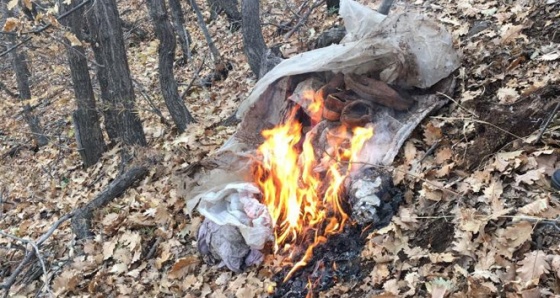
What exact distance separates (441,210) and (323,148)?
1.23 m

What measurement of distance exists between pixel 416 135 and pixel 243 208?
1.73 m

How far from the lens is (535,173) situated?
127 inches

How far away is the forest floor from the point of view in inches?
117

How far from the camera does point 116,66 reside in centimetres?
652

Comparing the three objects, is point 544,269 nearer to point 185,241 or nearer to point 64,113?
point 185,241

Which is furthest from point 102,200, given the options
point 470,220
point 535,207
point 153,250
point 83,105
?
point 535,207

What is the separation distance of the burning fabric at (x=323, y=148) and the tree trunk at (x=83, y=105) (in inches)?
163

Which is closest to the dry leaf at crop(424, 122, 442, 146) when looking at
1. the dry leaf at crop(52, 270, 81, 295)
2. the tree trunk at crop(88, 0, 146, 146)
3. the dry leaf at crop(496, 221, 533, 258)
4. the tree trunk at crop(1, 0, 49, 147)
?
the dry leaf at crop(496, 221, 533, 258)

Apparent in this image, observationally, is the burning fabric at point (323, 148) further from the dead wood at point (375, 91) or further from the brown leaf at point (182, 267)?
the brown leaf at point (182, 267)

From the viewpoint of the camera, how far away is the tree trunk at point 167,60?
20.8ft

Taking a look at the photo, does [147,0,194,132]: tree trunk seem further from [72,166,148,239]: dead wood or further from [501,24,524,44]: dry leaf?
[501,24,524,44]: dry leaf

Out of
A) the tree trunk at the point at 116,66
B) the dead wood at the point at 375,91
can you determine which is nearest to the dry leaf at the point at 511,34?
the dead wood at the point at 375,91

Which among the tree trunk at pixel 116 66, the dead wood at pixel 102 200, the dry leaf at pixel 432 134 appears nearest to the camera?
the dry leaf at pixel 432 134

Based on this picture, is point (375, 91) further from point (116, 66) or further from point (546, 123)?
point (116, 66)
